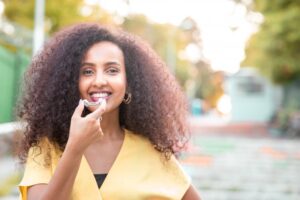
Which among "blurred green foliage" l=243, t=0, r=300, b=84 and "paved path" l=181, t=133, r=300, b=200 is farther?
"blurred green foliage" l=243, t=0, r=300, b=84

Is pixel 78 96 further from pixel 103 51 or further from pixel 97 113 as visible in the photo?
pixel 97 113

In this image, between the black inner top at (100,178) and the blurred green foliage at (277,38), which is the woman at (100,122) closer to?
the black inner top at (100,178)

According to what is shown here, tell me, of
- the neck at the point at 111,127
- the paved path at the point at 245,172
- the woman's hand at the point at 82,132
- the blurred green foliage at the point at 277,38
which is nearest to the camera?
the woman's hand at the point at 82,132

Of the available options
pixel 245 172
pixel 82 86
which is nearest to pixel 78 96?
pixel 82 86

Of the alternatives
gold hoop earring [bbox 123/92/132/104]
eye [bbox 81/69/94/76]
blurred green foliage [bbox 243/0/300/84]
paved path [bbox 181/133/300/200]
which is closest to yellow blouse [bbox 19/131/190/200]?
gold hoop earring [bbox 123/92/132/104]

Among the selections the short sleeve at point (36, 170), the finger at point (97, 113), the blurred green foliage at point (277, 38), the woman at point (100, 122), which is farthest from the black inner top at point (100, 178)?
the blurred green foliage at point (277, 38)

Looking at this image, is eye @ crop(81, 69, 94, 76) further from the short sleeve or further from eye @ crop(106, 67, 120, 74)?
the short sleeve

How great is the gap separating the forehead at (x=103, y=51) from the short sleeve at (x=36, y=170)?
12.8 inches

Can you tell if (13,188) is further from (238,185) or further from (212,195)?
(238,185)

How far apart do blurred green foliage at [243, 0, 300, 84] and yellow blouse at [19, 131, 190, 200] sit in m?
16.6

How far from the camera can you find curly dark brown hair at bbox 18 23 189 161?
1724mm

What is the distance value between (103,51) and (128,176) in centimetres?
40

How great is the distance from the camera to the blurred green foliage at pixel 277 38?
17.8 metres

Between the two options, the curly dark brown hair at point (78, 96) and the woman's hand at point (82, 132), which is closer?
the woman's hand at point (82, 132)
